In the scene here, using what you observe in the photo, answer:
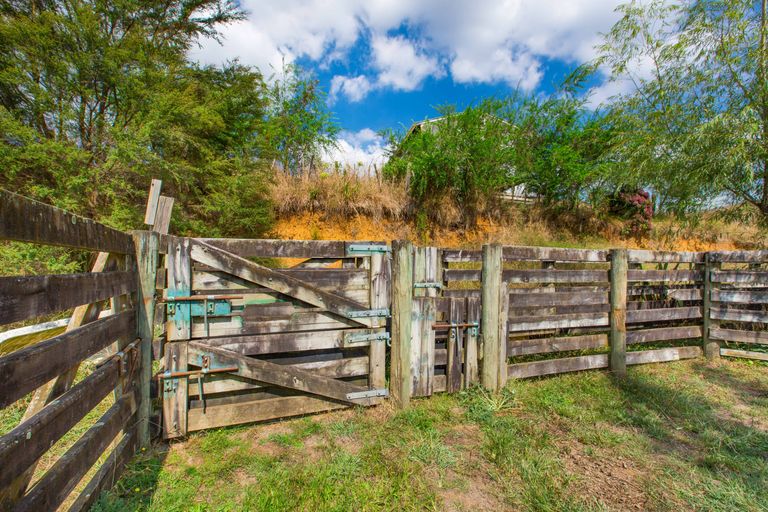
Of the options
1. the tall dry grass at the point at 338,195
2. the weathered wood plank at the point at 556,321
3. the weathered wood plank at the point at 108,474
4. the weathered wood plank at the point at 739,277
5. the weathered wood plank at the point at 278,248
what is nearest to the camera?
the weathered wood plank at the point at 108,474

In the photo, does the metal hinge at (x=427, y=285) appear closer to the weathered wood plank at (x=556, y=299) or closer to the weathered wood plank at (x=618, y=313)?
the weathered wood plank at (x=556, y=299)

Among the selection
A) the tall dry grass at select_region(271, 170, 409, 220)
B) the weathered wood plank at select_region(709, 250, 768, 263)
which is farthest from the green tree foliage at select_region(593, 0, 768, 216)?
the tall dry grass at select_region(271, 170, 409, 220)

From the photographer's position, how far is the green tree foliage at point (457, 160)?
1104 cm

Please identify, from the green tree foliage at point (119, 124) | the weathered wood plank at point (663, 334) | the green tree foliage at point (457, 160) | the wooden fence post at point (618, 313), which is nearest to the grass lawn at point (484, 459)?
the wooden fence post at point (618, 313)

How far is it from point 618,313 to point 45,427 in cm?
571

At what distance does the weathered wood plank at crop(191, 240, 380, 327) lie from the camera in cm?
296

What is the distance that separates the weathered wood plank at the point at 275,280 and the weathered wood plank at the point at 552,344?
1.92 m

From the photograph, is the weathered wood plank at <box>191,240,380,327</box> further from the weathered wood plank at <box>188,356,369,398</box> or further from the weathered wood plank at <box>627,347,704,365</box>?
the weathered wood plank at <box>627,347,704,365</box>

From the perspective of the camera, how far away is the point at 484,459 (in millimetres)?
2781

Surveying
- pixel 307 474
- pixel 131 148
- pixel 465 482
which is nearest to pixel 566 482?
pixel 465 482

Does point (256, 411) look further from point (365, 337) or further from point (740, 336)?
point (740, 336)

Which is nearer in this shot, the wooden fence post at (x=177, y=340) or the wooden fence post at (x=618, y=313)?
the wooden fence post at (x=177, y=340)

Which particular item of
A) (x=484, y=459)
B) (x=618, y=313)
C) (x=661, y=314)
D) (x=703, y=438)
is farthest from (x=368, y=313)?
(x=661, y=314)

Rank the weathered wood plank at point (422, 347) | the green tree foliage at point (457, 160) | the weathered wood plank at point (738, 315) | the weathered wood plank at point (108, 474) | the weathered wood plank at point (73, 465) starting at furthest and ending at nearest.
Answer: the green tree foliage at point (457, 160)
the weathered wood plank at point (738, 315)
the weathered wood plank at point (422, 347)
the weathered wood plank at point (108, 474)
the weathered wood plank at point (73, 465)
